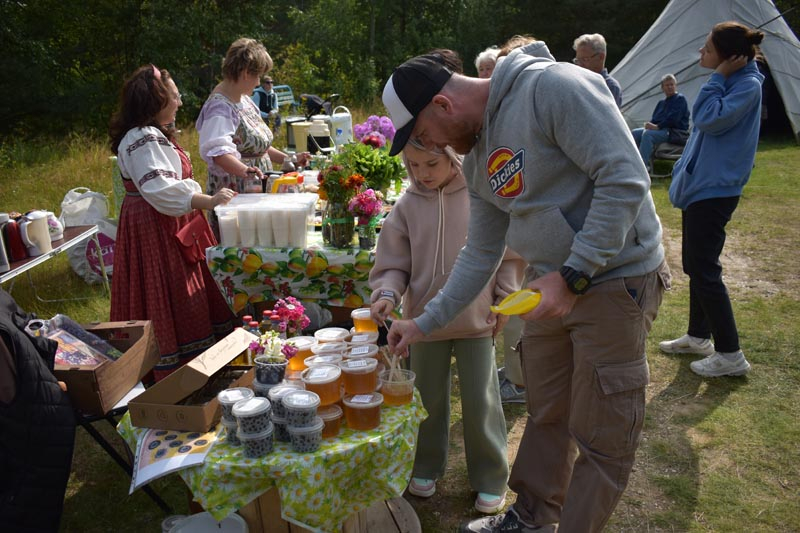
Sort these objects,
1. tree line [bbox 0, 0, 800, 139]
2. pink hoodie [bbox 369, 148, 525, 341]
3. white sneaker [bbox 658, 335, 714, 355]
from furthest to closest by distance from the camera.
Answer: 1. tree line [bbox 0, 0, 800, 139]
2. white sneaker [bbox 658, 335, 714, 355]
3. pink hoodie [bbox 369, 148, 525, 341]

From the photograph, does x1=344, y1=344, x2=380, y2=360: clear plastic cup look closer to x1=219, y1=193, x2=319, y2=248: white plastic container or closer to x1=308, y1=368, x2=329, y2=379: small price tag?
x1=308, y1=368, x2=329, y2=379: small price tag

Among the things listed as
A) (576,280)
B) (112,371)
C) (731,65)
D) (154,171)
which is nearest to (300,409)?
(576,280)

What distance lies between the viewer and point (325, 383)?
82.1 inches

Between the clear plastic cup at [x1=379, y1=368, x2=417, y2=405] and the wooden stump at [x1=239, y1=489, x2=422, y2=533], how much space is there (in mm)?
479

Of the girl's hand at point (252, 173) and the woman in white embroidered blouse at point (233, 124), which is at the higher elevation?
the woman in white embroidered blouse at point (233, 124)

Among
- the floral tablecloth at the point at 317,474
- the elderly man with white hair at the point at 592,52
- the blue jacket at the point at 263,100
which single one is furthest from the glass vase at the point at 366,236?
the blue jacket at the point at 263,100

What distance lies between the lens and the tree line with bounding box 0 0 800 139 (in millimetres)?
13430

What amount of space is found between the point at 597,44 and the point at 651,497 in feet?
11.1

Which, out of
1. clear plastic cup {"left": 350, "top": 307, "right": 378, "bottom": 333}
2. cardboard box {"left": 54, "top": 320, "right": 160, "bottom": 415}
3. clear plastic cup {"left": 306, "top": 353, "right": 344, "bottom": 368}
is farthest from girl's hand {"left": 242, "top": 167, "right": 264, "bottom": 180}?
clear plastic cup {"left": 306, "top": 353, "right": 344, "bottom": 368}

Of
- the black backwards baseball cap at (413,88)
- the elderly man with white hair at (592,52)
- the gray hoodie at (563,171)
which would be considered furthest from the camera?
the elderly man with white hair at (592,52)

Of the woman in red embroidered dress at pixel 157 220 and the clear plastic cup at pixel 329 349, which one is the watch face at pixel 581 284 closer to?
the clear plastic cup at pixel 329 349

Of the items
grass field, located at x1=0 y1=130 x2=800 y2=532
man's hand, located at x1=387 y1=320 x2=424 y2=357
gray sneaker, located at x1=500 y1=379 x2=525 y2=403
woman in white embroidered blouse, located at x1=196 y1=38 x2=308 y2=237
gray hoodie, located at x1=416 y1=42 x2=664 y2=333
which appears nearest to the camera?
gray hoodie, located at x1=416 y1=42 x2=664 y2=333

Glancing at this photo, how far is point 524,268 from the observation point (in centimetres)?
274

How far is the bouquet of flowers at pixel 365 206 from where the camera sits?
3258 millimetres
